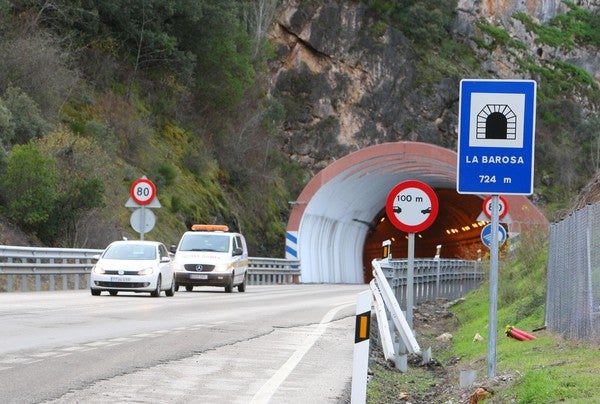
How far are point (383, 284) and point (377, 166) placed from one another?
1673 inches

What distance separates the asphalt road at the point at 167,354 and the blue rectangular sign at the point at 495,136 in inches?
96.5

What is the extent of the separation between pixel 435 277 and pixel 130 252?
1133cm

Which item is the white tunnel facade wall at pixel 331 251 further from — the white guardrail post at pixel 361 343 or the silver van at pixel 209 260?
the white guardrail post at pixel 361 343

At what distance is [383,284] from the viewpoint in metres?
16.1

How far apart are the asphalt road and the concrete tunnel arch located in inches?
1062

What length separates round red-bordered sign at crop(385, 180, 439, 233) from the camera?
18438 mm

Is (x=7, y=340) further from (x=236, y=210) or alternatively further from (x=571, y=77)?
(x=571, y=77)

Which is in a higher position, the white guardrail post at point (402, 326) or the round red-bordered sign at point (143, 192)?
the round red-bordered sign at point (143, 192)

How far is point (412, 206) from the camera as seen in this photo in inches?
728

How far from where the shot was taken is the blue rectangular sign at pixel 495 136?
12055 mm

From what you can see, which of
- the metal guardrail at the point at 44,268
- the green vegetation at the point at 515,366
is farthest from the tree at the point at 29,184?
the green vegetation at the point at 515,366

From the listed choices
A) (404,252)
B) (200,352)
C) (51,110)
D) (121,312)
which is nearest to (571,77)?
(404,252)

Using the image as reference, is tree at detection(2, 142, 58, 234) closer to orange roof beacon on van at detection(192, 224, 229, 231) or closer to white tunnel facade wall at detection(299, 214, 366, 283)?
orange roof beacon on van at detection(192, 224, 229, 231)

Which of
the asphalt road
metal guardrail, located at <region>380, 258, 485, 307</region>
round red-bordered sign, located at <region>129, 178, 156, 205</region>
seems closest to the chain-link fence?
the asphalt road
